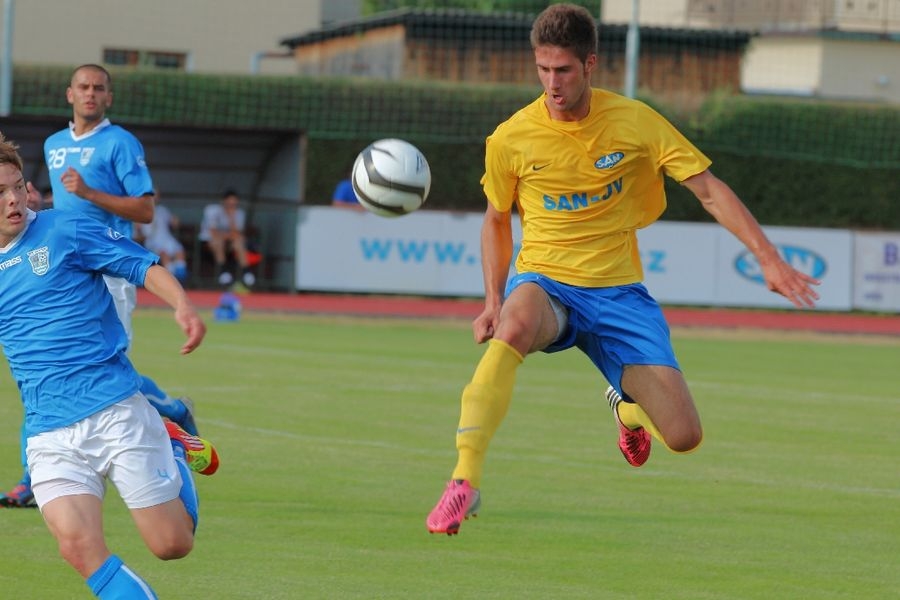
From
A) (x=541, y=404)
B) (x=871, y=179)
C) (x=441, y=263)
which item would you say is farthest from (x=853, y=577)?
(x=871, y=179)

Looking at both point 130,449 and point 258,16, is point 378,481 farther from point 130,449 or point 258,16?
point 258,16

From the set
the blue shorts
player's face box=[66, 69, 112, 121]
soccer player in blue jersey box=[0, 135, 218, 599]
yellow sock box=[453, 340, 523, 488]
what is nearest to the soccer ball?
the blue shorts

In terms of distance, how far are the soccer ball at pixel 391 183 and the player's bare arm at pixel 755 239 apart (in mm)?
1655

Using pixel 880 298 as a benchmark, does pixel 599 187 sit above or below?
above

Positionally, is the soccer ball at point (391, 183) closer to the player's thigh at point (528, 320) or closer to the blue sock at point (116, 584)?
the player's thigh at point (528, 320)

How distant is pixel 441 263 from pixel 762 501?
677 inches

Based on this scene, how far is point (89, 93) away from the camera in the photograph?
9.77 m

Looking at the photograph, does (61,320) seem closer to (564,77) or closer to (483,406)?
(483,406)

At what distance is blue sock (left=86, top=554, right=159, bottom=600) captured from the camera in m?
5.74

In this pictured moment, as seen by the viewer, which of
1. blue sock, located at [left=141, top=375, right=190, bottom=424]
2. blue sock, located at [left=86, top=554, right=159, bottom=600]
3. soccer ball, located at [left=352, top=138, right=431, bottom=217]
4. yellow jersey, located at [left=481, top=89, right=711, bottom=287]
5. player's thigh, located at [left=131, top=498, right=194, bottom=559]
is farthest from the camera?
blue sock, located at [left=141, top=375, right=190, bottom=424]

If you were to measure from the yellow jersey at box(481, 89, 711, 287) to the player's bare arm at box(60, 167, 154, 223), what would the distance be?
2.58 meters

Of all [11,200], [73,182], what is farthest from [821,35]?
[11,200]

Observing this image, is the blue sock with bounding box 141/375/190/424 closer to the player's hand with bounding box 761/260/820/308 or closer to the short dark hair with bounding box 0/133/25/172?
the short dark hair with bounding box 0/133/25/172

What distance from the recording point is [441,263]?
27.0m
